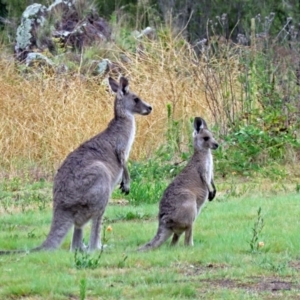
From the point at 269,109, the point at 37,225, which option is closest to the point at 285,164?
the point at 269,109

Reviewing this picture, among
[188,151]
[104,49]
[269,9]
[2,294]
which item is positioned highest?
[269,9]

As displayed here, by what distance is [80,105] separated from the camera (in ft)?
54.1

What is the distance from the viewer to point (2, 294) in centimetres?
698

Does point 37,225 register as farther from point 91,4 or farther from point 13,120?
point 91,4

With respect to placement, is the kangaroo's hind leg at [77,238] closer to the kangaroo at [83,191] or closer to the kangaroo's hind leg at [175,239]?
the kangaroo at [83,191]

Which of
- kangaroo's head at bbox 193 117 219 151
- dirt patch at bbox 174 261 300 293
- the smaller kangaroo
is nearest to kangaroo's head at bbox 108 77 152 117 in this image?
kangaroo's head at bbox 193 117 219 151

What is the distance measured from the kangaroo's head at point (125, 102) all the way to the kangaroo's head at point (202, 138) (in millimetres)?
894

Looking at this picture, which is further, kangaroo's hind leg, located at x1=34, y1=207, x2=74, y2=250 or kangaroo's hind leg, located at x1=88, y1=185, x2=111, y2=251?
kangaroo's hind leg, located at x1=88, y1=185, x2=111, y2=251

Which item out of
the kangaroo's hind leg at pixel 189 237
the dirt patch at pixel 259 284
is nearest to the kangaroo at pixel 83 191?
the kangaroo's hind leg at pixel 189 237

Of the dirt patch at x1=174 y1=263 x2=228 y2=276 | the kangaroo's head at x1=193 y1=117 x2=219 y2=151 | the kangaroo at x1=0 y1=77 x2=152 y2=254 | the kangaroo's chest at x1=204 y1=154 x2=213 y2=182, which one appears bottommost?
the dirt patch at x1=174 y1=263 x2=228 y2=276

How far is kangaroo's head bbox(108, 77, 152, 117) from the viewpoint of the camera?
10.5 metres

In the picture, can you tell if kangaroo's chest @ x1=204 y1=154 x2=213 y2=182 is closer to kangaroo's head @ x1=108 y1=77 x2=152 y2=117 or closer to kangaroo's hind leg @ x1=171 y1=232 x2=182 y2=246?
kangaroo's hind leg @ x1=171 y1=232 x2=182 y2=246

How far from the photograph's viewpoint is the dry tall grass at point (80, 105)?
51.8 feet

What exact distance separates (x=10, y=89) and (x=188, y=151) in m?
3.87
